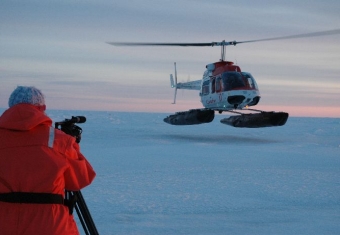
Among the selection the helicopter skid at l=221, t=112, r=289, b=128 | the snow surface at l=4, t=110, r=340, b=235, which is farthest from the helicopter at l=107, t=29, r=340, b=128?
the snow surface at l=4, t=110, r=340, b=235

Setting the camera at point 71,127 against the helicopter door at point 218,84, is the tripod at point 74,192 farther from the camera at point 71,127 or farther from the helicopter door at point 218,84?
the helicopter door at point 218,84

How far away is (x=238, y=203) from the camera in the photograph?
6598 millimetres

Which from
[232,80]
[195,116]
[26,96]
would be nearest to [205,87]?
[195,116]

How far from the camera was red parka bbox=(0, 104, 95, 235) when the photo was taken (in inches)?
76.4

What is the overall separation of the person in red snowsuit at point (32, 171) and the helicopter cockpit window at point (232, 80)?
1333 centimetres

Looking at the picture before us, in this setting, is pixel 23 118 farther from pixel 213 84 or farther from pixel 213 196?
pixel 213 84

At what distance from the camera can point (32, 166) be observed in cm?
194

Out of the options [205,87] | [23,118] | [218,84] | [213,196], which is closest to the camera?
[23,118]

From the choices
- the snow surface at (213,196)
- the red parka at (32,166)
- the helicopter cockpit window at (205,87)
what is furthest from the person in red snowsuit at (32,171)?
the helicopter cockpit window at (205,87)

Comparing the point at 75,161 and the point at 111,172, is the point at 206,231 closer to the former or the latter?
the point at 75,161

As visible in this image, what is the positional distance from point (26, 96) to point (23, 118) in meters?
0.13

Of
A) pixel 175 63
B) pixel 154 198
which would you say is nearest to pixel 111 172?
pixel 154 198

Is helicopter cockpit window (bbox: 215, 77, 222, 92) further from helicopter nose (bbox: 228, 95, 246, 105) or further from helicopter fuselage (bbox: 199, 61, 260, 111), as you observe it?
helicopter nose (bbox: 228, 95, 246, 105)

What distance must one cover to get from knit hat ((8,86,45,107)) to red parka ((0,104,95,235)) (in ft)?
0.13
